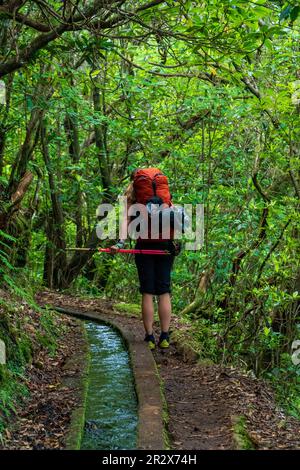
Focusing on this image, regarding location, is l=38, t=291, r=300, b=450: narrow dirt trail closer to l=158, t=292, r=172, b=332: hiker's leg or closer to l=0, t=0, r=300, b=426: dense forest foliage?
l=158, t=292, r=172, b=332: hiker's leg

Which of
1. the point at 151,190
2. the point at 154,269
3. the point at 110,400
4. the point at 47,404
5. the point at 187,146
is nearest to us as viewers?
the point at 47,404

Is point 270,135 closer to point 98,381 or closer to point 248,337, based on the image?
point 248,337

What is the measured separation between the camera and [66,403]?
15.6 ft

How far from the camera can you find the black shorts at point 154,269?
6535 millimetres

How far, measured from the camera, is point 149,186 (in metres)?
6.50

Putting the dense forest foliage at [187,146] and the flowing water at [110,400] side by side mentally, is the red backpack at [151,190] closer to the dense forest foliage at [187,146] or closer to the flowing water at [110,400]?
the dense forest foliage at [187,146]

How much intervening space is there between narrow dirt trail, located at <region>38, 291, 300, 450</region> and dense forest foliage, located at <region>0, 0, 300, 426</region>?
0.70 m

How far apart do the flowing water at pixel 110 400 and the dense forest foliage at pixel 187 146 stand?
1141mm

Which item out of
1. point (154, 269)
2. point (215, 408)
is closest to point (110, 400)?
point (215, 408)

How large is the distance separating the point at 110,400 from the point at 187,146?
776cm

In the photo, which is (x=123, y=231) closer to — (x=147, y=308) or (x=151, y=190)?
(x=151, y=190)

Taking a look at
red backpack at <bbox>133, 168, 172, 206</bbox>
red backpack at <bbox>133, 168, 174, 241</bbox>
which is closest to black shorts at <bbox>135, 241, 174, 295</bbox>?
red backpack at <bbox>133, 168, 174, 241</bbox>

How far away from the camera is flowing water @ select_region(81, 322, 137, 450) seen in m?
4.09

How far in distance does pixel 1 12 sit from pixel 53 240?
7.67 meters
